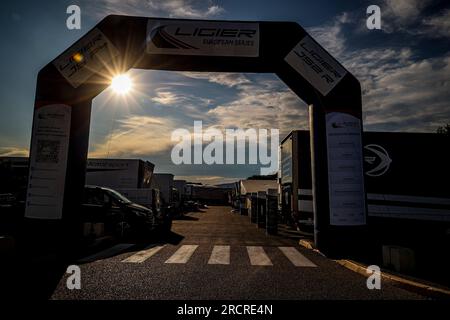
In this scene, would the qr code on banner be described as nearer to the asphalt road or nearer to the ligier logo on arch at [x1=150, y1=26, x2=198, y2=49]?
the asphalt road

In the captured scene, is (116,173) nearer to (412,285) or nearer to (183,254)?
(183,254)

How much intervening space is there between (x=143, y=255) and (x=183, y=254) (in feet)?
3.59

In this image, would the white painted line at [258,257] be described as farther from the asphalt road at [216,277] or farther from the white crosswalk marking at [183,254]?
the white crosswalk marking at [183,254]

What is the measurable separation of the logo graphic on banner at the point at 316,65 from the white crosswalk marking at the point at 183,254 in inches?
236

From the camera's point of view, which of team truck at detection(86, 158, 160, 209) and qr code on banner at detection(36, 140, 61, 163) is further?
team truck at detection(86, 158, 160, 209)

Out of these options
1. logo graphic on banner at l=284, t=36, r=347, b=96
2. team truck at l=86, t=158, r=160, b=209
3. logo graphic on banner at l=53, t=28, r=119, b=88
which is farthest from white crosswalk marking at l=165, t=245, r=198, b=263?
team truck at l=86, t=158, r=160, b=209

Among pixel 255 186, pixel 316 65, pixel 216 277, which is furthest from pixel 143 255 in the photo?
pixel 255 186

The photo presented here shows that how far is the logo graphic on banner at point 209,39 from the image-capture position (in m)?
8.52

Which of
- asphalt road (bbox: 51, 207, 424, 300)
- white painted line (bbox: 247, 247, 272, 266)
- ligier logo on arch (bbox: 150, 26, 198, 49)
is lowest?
white painted line (bbox: 247, 247, 272, 266)

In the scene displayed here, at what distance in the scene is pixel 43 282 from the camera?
5.05 meters

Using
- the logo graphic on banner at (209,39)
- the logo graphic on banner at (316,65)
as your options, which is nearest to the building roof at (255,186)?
the logo graphic on banner at (316,65)

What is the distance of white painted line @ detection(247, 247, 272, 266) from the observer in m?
7.21
